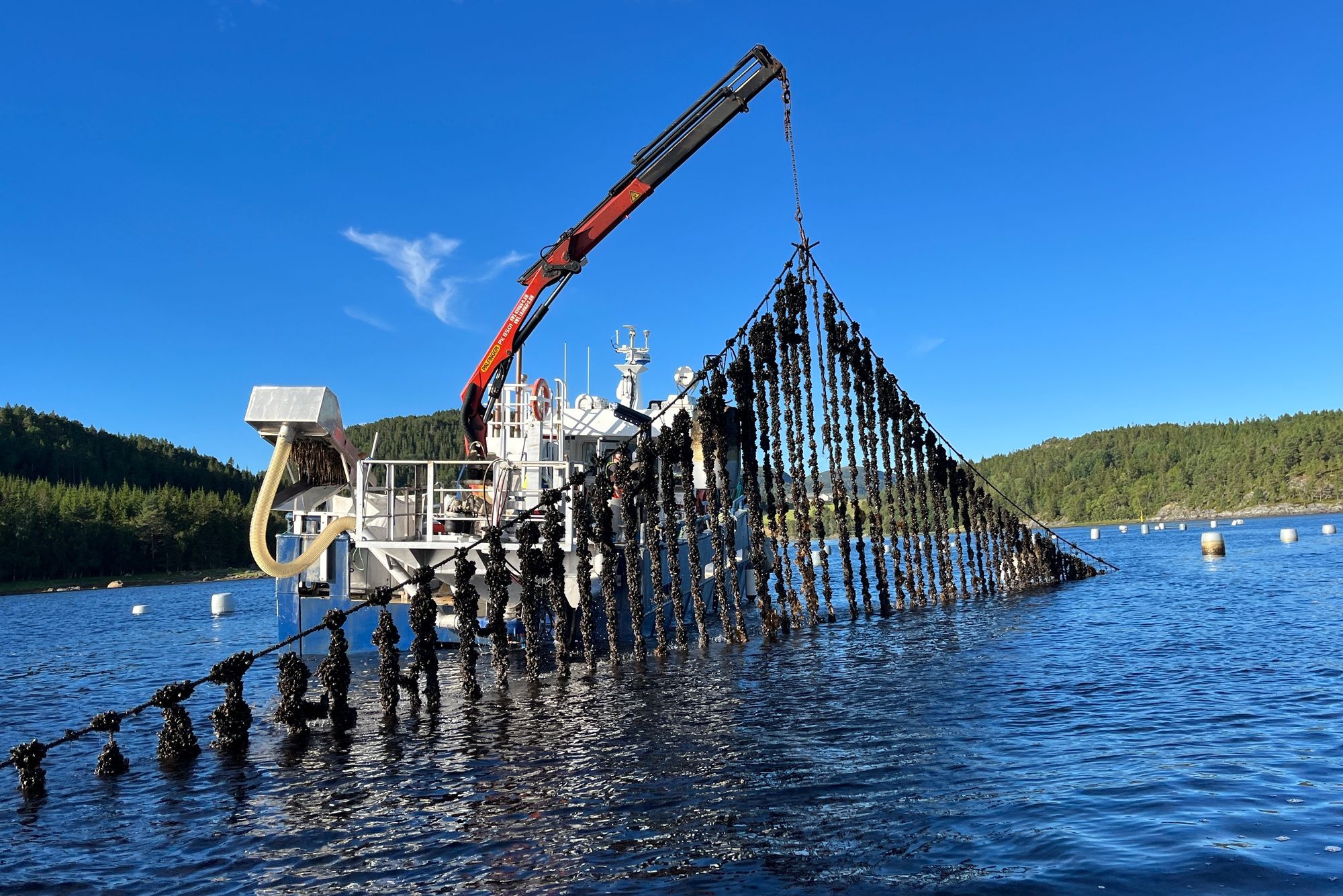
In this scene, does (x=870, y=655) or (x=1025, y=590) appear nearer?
(x=870, y=655)

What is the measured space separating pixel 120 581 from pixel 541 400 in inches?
4222

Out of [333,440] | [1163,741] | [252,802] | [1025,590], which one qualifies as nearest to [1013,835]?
[1163,741]

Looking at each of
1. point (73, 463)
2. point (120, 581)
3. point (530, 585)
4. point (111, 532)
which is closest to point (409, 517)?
point (530, 585)

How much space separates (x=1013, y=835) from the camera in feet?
33.1

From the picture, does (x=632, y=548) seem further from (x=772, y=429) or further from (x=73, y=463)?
(x=73, y=463)

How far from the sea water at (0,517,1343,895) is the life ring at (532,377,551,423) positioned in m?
9.41

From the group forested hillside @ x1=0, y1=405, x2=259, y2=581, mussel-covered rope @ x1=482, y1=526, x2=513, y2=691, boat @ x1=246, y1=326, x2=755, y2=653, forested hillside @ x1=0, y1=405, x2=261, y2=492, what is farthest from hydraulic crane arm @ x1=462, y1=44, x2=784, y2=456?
forested hillside @ x1=0, y1=405, x2=261, y2=492

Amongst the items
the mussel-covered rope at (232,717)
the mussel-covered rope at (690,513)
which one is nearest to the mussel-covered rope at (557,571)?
the mussel-covered rope at (690,513)

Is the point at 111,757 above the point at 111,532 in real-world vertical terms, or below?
below

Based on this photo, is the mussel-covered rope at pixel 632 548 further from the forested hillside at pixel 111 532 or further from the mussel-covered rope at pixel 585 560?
the forested hillside at pixel 111 532

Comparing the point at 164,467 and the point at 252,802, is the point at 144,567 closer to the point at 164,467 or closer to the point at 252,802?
the point at 164,467

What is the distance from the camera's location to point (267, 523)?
22.4 metres

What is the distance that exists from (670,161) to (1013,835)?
24306 millimetres

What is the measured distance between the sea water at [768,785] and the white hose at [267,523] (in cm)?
341
